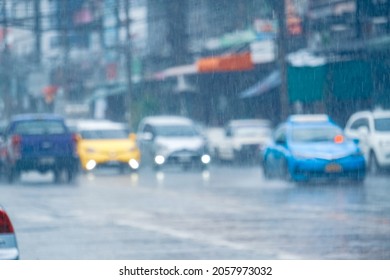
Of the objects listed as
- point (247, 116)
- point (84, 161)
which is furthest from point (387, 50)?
point (247, 116)

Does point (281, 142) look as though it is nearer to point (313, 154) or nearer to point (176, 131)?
point (313, 154)

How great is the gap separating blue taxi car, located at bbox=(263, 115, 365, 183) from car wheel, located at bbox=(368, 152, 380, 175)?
307 cm

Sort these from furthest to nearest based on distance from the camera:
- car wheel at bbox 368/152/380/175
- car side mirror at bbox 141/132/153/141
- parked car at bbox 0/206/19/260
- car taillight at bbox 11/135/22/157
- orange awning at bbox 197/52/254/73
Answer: orange awning at bbox 197/52/254/73 → car side mirror at bbox 141/132/153/141 → car wheel at bbox 368/152/380/175 → car taillight at bbox 11/135/22/157 → parked car at bbox 0/206/19/260

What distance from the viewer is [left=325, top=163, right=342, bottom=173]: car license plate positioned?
25391mm

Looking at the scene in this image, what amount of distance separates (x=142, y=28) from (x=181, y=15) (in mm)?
7527

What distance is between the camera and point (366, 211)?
60.8ft

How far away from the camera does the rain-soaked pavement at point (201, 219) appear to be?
1334cm

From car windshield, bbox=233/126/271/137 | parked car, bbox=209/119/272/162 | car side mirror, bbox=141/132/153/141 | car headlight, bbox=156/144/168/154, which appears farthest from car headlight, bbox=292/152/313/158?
car windshield, bbox=233/126/271/137

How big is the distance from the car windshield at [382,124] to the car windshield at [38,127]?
7.34 metres

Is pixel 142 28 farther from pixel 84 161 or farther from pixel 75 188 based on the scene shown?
pixel 75 188

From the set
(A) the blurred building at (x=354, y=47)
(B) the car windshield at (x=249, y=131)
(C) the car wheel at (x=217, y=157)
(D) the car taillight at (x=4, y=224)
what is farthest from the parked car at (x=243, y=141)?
(D) the car taillight at (x=4, y=224)

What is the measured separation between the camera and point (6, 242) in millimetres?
7480

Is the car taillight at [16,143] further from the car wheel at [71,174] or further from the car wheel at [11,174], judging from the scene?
the car wheel at [71,174]

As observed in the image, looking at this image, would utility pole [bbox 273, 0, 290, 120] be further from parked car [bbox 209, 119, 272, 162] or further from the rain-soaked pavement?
the rain-soaked pavement
